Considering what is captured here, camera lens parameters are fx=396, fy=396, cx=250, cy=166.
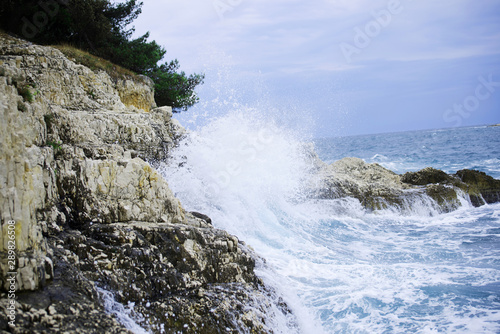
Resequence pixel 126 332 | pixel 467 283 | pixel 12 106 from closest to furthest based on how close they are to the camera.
→ pixel 126 332
pixel 12 106
pixel 467 283

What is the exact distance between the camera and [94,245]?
5.14 meters

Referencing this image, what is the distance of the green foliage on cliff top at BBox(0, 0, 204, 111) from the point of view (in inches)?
533

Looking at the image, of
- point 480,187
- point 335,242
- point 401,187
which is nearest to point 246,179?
point 335,242

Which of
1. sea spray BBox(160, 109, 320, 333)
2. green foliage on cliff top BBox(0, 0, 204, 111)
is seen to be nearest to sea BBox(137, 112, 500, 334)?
sea spray BBox(160, 109, 320, 333)

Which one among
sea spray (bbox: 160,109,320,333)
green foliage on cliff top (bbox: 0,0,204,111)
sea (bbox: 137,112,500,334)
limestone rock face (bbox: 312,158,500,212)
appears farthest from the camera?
limestone rock face (bbox: 312,158,500,212)

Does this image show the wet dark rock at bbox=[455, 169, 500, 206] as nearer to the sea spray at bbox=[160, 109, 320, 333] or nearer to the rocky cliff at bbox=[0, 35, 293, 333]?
the sea spray at bbox=[160, 109, 320, 333]

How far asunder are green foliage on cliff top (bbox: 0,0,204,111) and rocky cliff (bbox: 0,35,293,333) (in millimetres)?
7929

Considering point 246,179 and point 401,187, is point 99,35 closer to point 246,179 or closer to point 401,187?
point 246,179

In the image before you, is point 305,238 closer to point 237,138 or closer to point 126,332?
point 237,138

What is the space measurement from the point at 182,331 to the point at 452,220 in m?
12.8

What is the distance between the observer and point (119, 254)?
5148mm

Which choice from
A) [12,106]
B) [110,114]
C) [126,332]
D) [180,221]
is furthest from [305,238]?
[12,106]

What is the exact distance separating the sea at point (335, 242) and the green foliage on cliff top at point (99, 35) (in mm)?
4866

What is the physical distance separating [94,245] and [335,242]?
8.01 metres
